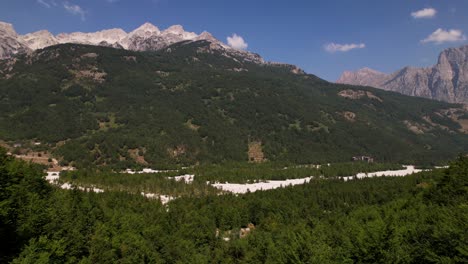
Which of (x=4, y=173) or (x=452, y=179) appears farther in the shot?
(x=452, y=179)

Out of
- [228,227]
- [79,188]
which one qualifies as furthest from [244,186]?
[79,188]

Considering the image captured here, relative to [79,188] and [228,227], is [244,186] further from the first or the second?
[79,188]

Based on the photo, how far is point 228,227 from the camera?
118375mm

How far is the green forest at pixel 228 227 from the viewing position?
5278 centimetres

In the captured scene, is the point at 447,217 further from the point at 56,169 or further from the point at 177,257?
the point at 56,169

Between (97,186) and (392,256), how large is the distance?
445 ft

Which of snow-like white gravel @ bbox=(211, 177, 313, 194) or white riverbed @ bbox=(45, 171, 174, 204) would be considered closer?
white riverbed @ bbox=(45, 171, 174, 204)

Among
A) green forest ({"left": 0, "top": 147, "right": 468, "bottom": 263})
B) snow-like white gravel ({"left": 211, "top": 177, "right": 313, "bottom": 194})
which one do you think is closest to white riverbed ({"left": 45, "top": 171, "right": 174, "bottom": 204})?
green forest ({"left": 0, "top": 147, "right": 468, "bottom": 263})

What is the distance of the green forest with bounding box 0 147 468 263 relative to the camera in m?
52.8

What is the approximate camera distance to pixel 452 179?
11056 cm

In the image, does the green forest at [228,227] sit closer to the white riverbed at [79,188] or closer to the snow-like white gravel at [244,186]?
the white riverbed at [79,188]

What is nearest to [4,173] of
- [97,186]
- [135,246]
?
[135,246]

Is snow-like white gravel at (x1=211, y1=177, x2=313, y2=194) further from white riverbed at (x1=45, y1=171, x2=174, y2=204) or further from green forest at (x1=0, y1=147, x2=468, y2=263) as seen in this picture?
white riverbed at (x1=45, y1=171, x2=174, y2=204)

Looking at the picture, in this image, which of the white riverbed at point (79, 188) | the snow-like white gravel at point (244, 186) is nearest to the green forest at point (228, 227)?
the white riverbed at point (79, 188)
